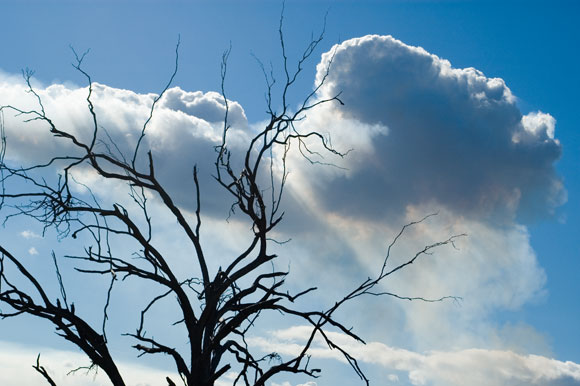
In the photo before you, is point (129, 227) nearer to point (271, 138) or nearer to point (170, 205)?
point (170, 205)

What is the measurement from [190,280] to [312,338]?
1626 mm

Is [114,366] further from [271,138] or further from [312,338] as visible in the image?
[271,138]

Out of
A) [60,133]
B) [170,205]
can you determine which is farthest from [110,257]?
[60,133]

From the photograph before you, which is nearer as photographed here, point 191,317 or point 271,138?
point 191,317

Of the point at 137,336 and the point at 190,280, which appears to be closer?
the point at 137,336

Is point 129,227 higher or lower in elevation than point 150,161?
lower

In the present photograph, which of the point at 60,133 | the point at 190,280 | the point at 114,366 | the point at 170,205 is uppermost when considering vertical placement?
the point at 60,133

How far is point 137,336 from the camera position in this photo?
6797 mm

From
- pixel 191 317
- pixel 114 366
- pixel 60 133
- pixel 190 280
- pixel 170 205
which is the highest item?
pixel 60 133

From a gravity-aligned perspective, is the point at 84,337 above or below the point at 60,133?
below

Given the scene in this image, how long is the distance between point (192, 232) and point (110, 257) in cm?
97

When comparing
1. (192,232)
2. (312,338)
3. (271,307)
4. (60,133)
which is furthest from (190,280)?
(60,133)

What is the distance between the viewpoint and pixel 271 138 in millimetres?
7387

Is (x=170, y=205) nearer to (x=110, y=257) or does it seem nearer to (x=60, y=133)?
(x=110, y=257)
